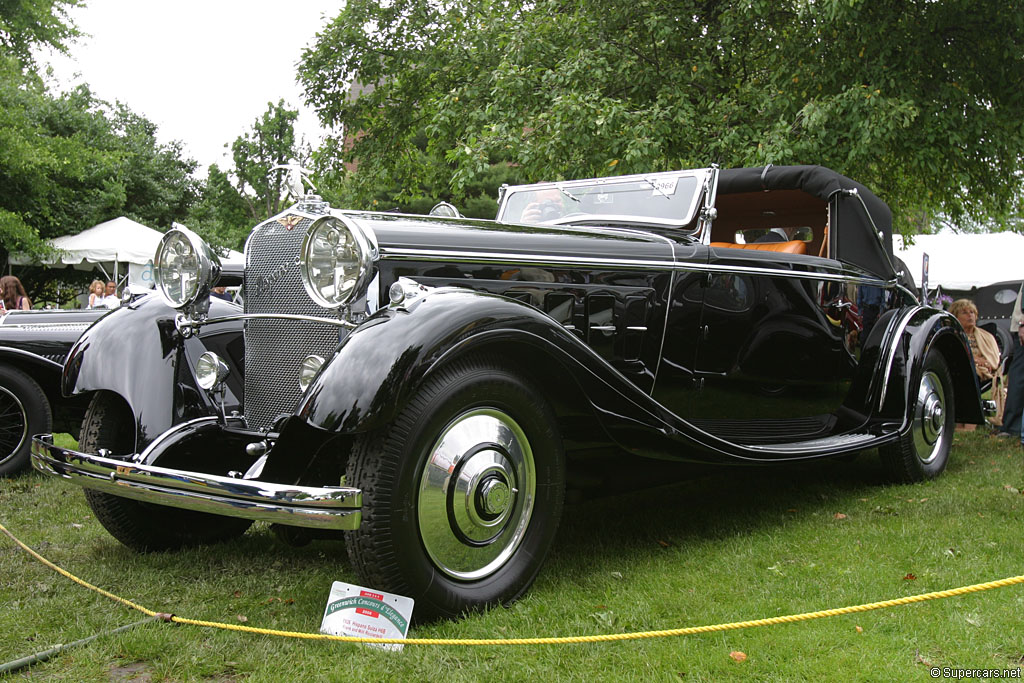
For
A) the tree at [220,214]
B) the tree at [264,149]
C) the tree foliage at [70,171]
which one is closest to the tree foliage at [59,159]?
the tree foliage at [70,171]

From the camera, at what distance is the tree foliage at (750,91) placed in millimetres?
8602

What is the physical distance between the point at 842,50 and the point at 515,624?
8.47 metres

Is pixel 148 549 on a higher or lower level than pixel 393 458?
lower

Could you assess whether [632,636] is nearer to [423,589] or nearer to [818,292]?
[423,589]

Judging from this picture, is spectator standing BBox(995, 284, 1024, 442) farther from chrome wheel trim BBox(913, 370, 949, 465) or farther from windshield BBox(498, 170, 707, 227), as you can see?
windshield BBox(498, 170, 707, 227)

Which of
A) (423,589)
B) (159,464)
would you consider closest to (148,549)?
(159,464)

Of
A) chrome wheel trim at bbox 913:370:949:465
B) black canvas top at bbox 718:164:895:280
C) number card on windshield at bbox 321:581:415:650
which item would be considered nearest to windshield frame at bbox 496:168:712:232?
black canvas top at bbox 718:164:895:280

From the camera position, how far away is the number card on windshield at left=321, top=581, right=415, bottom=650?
2.48 meters

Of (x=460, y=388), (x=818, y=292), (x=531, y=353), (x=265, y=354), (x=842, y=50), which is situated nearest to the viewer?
(x=460, y=388)

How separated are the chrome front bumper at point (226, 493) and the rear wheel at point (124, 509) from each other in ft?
1.94

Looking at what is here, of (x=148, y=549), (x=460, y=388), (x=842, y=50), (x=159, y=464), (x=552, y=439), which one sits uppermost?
(x=842, y=50)

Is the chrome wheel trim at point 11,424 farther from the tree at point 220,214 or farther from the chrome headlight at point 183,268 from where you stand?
the tree at point 220,214

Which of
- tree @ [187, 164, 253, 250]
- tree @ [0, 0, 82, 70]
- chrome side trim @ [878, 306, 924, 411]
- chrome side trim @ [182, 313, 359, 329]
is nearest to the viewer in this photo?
chrome side trim @ [182, 313, 359, 329]

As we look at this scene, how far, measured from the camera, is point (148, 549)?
3.55 meters
